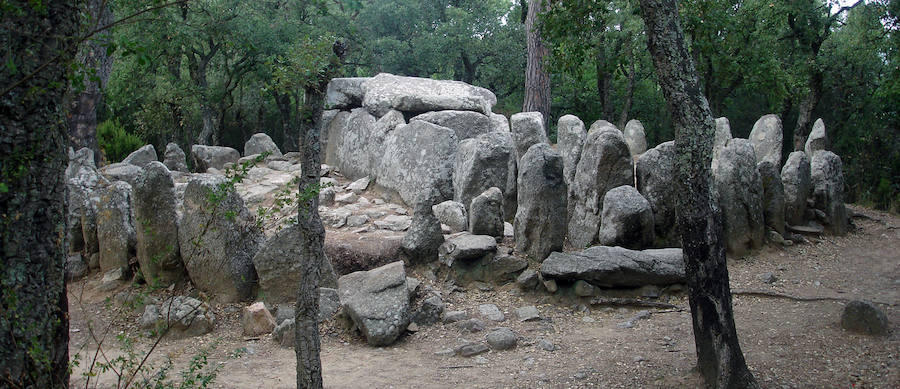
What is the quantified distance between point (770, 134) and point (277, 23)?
1062 cm

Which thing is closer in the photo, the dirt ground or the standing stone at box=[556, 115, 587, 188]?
the dirt ground

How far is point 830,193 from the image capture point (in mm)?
9430

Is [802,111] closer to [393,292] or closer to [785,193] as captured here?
[785,193]

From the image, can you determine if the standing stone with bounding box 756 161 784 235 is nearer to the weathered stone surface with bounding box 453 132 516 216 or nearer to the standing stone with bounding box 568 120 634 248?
the standing stone with bounding box 568 120 634 248

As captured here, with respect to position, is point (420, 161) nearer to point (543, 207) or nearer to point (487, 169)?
point (487, 169)

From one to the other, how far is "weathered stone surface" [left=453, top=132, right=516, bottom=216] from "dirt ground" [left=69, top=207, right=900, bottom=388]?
1.84 m

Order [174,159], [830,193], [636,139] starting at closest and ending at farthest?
[830,193]
[174,159]
[636,139]

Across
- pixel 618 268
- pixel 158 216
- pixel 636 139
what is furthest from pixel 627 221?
pixel 636 139

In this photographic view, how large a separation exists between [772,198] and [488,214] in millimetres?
3739

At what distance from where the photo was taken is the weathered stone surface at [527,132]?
9.95m

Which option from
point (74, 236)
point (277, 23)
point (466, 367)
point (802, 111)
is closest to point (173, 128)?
point (277, 23)

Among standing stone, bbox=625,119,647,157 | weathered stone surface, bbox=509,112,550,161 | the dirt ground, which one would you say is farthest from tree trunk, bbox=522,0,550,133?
the dirt ground

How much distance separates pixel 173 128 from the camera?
17094mm

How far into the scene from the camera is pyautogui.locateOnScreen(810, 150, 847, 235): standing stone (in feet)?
30.7
